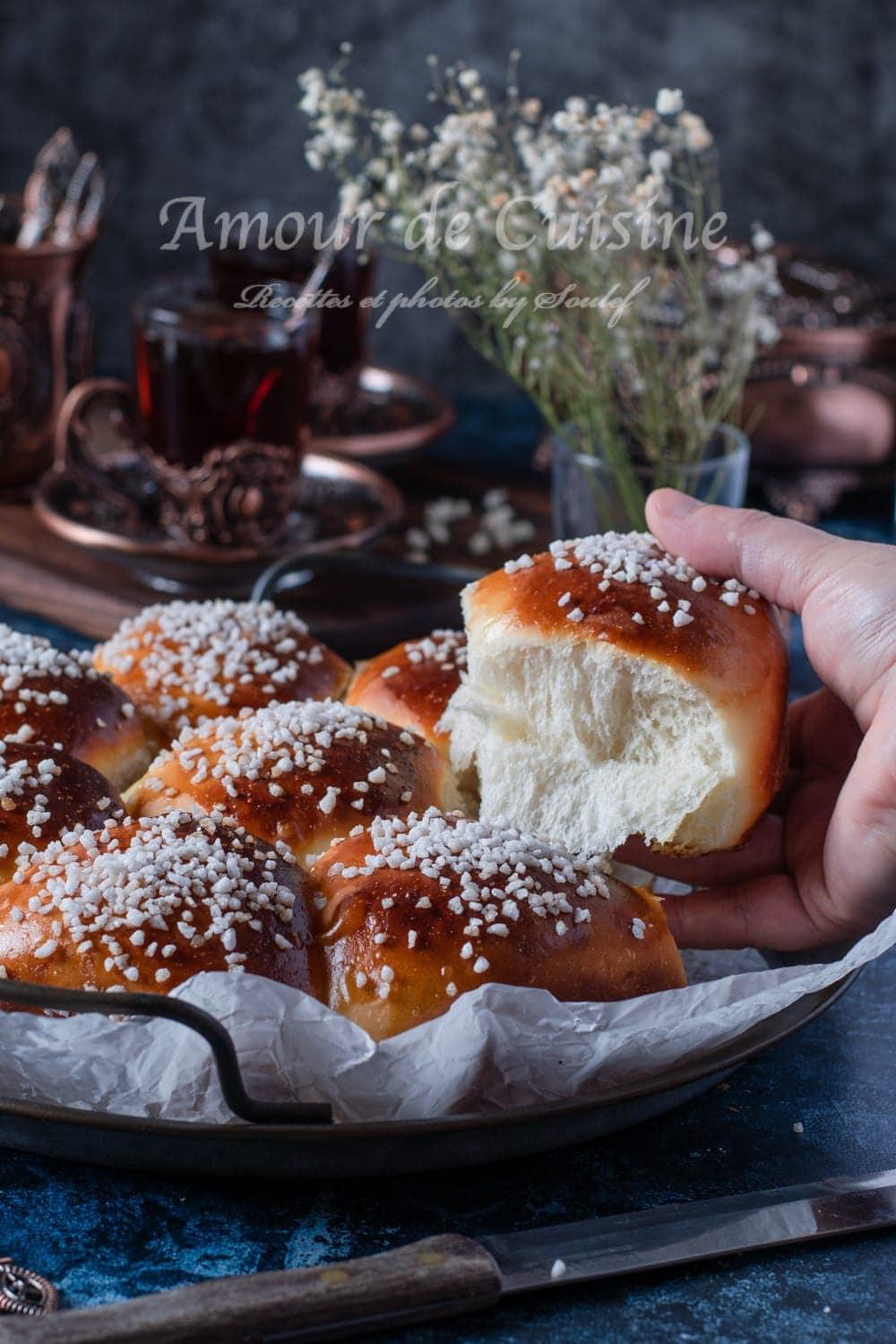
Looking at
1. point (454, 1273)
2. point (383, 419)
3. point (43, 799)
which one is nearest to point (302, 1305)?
point (454, 1273)

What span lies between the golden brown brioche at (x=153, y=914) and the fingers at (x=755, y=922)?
301 mm

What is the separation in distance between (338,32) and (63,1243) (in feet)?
7.91

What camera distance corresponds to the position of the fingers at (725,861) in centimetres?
114

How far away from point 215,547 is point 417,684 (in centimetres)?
56

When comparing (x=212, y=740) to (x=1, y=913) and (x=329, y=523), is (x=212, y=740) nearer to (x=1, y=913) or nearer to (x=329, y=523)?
(x=1, y=913)

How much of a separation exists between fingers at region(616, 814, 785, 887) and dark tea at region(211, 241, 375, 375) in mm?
1067

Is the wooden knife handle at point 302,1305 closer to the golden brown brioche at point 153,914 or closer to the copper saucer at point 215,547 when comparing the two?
the golden brown brioche at point 153,914

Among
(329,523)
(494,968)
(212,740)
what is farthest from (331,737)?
(329,523)

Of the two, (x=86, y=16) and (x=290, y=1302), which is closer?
(x=290, y=1302)

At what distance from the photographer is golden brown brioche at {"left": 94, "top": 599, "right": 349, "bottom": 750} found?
1.23m

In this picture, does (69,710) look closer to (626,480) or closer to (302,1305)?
(302,1305)

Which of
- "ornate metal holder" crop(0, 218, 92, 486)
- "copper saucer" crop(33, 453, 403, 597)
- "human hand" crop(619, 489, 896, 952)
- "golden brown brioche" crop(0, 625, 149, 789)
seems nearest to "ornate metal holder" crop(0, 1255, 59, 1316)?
"golden brown brioche" crop(0, 625, 149, 789)

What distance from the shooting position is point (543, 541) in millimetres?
1915

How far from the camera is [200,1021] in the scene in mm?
747
